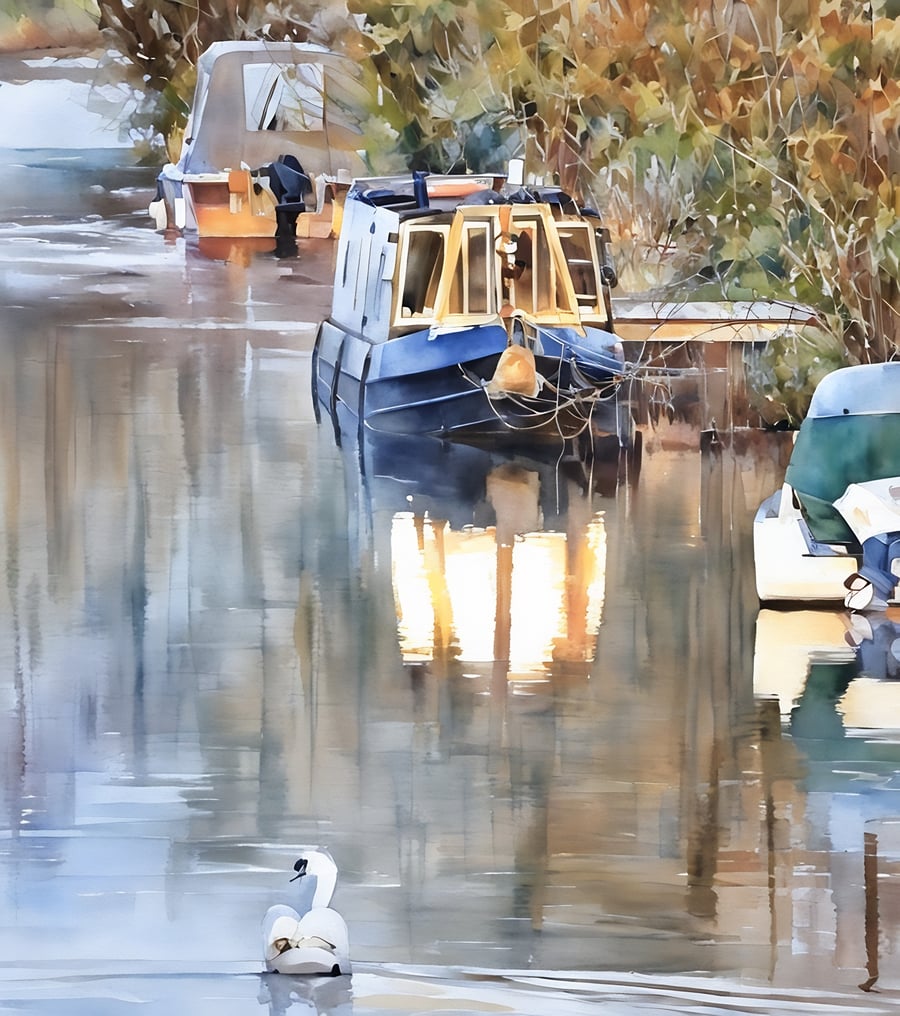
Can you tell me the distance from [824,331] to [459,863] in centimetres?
628

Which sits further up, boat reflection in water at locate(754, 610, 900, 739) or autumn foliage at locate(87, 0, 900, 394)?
autumn foliage at locate(87, 0, 900, 394)

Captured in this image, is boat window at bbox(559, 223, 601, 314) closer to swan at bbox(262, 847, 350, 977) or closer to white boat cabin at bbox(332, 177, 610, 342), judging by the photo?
white boat cabin at bbox(332, 177, 610, 342)

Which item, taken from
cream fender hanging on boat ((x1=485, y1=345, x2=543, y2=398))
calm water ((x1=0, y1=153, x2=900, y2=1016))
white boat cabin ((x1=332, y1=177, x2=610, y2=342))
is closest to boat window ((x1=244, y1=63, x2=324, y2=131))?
white boat cabin ((x1=332, y1=177, x2=610, y2=342))

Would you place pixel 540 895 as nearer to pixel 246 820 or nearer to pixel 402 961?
pixel 402 961

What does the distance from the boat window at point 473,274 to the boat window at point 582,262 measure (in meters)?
0.52

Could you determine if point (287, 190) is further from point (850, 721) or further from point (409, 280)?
point (850, 721)

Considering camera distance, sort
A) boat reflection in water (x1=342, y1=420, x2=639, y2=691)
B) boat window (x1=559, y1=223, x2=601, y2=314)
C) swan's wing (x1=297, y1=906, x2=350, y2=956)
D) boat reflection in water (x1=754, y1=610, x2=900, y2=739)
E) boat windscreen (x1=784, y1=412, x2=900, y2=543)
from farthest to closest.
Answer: boat window (x1=559, y1=223, x2=601, y2=314) < boat windscreen (x1=784, y1=412, x2=900, y2=543) < boat reflection in water (x1=342, y1=420, x2=639, y2=691) < boat reflection in water (x1=754, y1=610, x2=900, y2=739) < swan's wing (x1=297, y1=906, x2=350, y2=956)

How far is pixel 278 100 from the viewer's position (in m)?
25.5

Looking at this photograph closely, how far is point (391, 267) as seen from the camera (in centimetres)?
1353

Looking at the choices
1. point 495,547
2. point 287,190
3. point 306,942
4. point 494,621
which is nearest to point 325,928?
point 306,942

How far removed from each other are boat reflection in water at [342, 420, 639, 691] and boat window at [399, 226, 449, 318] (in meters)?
0.82

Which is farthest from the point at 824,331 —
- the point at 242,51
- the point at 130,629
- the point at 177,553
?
the point at 242,51

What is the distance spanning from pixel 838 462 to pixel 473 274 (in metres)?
4.86

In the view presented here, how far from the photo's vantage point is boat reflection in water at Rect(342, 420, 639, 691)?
8.77m
